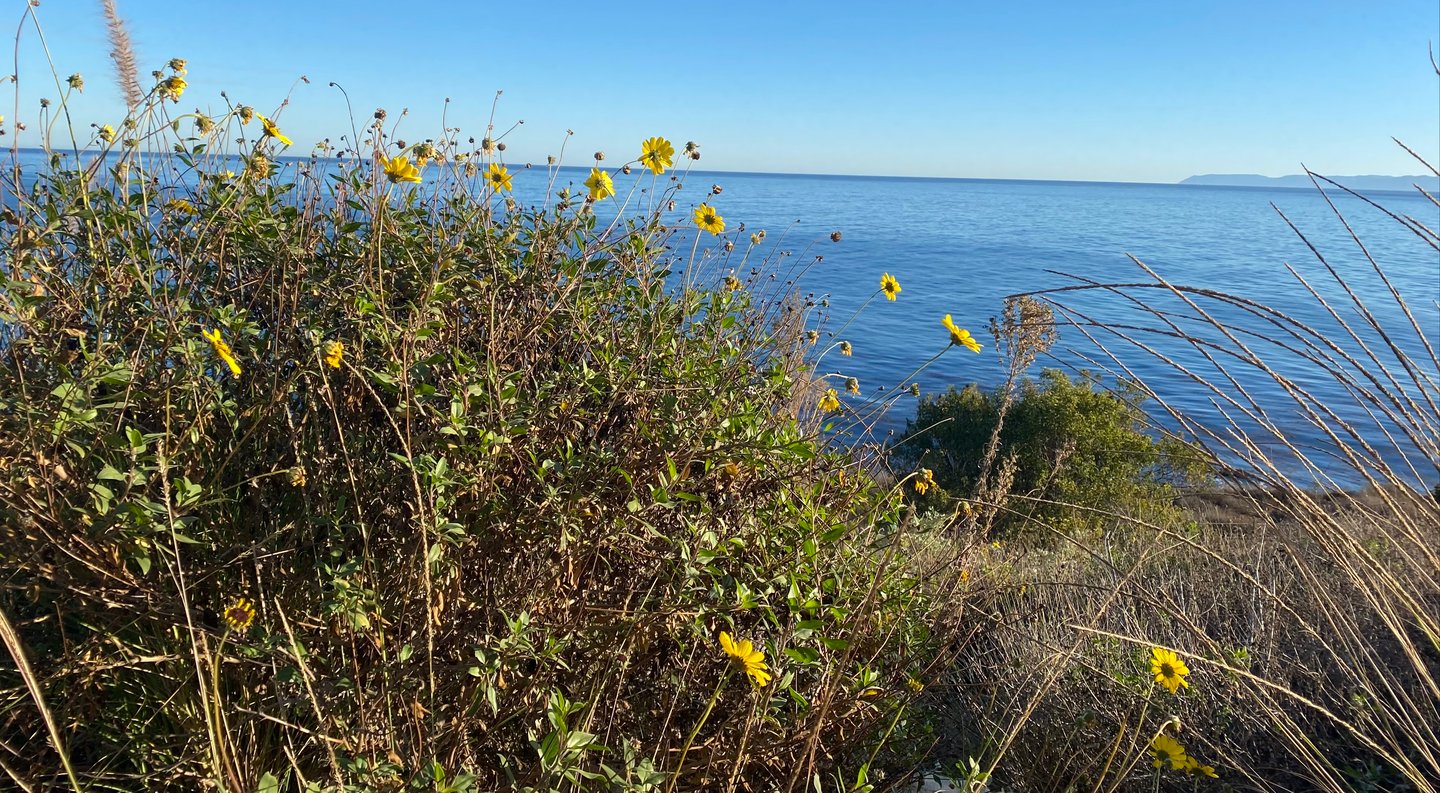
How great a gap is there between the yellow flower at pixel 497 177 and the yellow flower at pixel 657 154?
38 centimetres

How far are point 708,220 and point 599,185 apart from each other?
1.37ft

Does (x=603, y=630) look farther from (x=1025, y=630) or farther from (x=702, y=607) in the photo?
(x=1025, y=630)

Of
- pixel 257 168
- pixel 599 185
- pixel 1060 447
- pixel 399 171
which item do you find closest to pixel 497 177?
pixel 599 185

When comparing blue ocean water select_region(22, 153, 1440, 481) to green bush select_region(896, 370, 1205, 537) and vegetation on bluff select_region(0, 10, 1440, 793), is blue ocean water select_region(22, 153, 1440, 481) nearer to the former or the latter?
vegetation on bluff select_region(0, 10, 1440, 793)

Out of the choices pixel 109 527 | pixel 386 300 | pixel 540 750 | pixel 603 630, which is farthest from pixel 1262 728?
pixel 109 527

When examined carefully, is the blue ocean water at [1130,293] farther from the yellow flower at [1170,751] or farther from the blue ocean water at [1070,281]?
the yellow flower at [1170,751]

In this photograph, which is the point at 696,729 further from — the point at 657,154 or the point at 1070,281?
the point at 1070,281

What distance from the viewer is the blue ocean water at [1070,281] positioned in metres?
3.52

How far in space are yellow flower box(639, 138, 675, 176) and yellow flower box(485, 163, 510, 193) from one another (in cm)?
38

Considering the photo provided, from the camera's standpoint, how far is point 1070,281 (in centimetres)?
2834

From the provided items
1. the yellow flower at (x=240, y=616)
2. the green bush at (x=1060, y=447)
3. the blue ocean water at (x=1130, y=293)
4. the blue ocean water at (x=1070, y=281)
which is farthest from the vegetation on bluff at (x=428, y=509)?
the green bush at (x=1060, y=447)

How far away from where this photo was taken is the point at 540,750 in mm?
1346

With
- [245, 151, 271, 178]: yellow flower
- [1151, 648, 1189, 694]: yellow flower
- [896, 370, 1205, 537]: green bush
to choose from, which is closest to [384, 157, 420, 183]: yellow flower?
[245, 151, 271, 178]: yellow flower

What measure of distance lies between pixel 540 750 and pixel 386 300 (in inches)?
36.0
